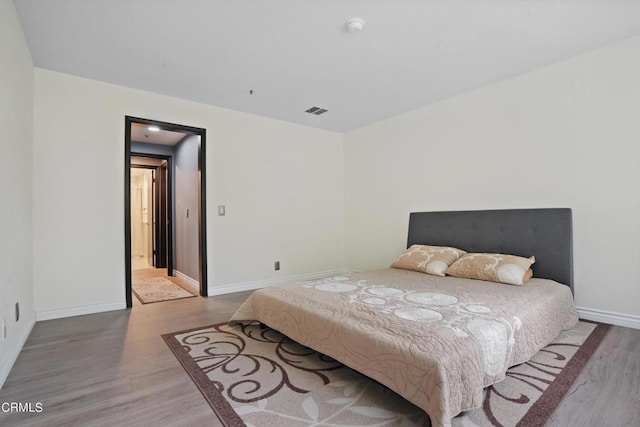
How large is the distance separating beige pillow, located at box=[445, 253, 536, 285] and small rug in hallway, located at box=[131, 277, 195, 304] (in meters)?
3.23

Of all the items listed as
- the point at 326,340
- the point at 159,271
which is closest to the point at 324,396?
the point at 326,340

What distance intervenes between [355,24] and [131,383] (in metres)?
2.81

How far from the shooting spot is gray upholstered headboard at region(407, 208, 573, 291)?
291cm

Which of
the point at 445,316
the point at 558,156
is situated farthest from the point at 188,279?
the point at 558,156

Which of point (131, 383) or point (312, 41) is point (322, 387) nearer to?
point (131, 383)

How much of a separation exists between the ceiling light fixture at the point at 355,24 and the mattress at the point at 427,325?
2.02 m

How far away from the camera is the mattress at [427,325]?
1440 mm

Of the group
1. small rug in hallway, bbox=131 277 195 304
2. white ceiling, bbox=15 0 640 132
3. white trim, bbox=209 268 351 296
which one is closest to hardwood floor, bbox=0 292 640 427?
small rug in hallway, bbox=131 277 195 304

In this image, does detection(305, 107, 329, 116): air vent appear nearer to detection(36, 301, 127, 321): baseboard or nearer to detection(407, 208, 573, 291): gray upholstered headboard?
detection(407, 208, 573, 291): gray upholstered headboard

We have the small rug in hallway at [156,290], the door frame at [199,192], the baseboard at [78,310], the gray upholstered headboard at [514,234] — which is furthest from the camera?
the small rug in hallway at [156,290]

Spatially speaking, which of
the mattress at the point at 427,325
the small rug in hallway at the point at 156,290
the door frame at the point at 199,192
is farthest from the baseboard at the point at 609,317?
the small rug in hallway at the point at 156,290

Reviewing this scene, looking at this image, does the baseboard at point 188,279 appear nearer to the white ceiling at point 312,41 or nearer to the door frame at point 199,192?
the door frame at point 199,192

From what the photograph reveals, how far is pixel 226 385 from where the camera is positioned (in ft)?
6.03

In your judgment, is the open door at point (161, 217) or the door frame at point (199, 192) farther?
the open door at point (161, 217)
